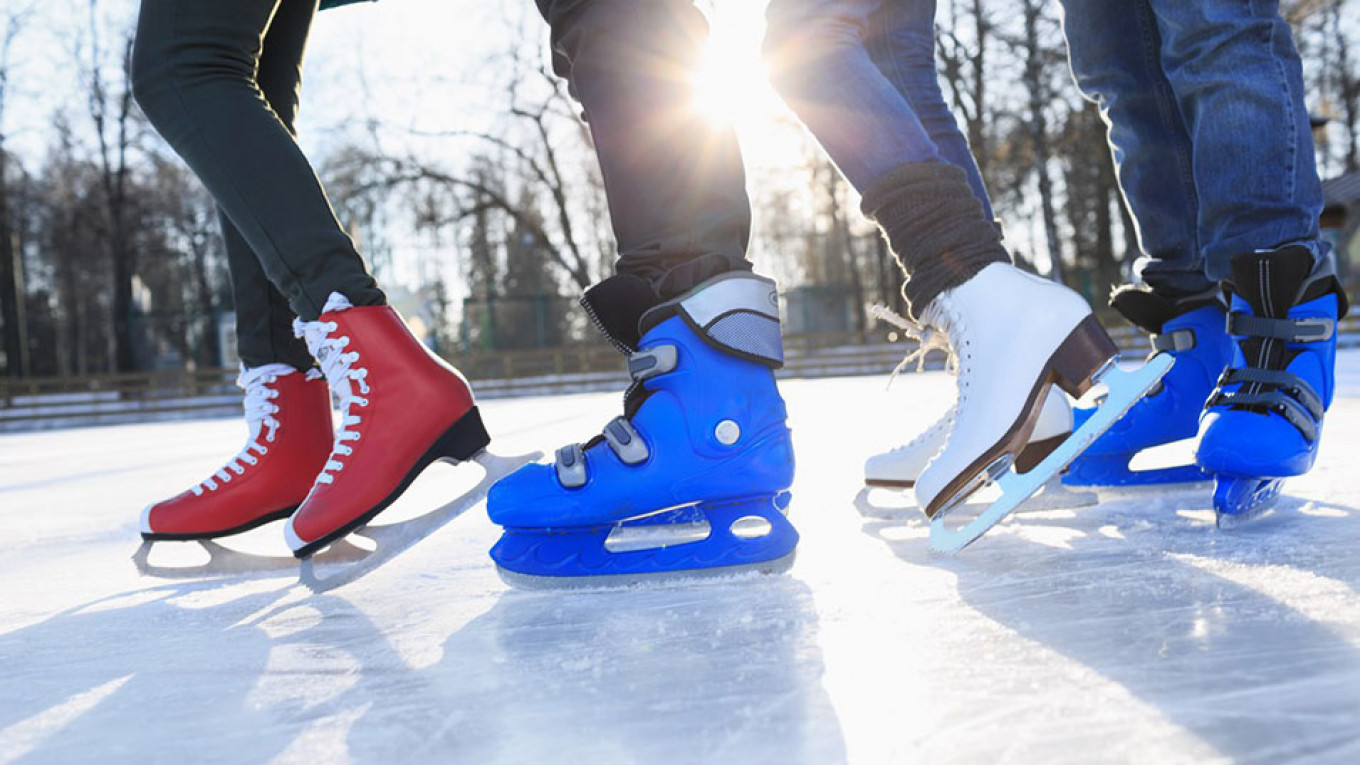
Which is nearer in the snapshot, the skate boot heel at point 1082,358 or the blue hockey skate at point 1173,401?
the skate boot heel at point 1082,358

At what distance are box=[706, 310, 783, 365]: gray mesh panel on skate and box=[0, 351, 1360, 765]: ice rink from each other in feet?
0.82

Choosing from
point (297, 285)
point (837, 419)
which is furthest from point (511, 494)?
point (837, 419)

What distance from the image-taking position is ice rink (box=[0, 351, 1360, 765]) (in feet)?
1.79

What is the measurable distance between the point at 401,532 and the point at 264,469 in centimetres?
30

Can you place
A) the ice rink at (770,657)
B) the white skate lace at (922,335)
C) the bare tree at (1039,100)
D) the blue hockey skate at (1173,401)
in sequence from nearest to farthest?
the ice rink at (770,657), the white skate lace at (922,335), the blue hockey skate at (1173,401), the bare tree at (1039,100)

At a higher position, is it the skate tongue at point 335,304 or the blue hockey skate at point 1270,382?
the skate tongue at point 335,304

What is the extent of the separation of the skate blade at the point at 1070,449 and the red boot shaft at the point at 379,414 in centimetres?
59

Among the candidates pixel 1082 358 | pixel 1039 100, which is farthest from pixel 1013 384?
pixel 1039 100

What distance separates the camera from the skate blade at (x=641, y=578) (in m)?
0.99

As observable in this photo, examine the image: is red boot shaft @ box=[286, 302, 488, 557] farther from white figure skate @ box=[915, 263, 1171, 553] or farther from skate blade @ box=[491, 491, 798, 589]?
white figure skate @ box=[915, 263, 1171, 553]

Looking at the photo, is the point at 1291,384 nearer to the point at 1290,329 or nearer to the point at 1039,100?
the point at 1290,329

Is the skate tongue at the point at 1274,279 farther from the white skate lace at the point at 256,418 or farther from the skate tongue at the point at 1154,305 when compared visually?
the white skate lace at the point at 256,418

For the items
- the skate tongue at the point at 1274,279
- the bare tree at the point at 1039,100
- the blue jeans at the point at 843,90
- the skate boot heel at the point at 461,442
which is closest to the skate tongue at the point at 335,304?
the skate boot heel at the point at 461,442

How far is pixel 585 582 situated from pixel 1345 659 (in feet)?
2.18
